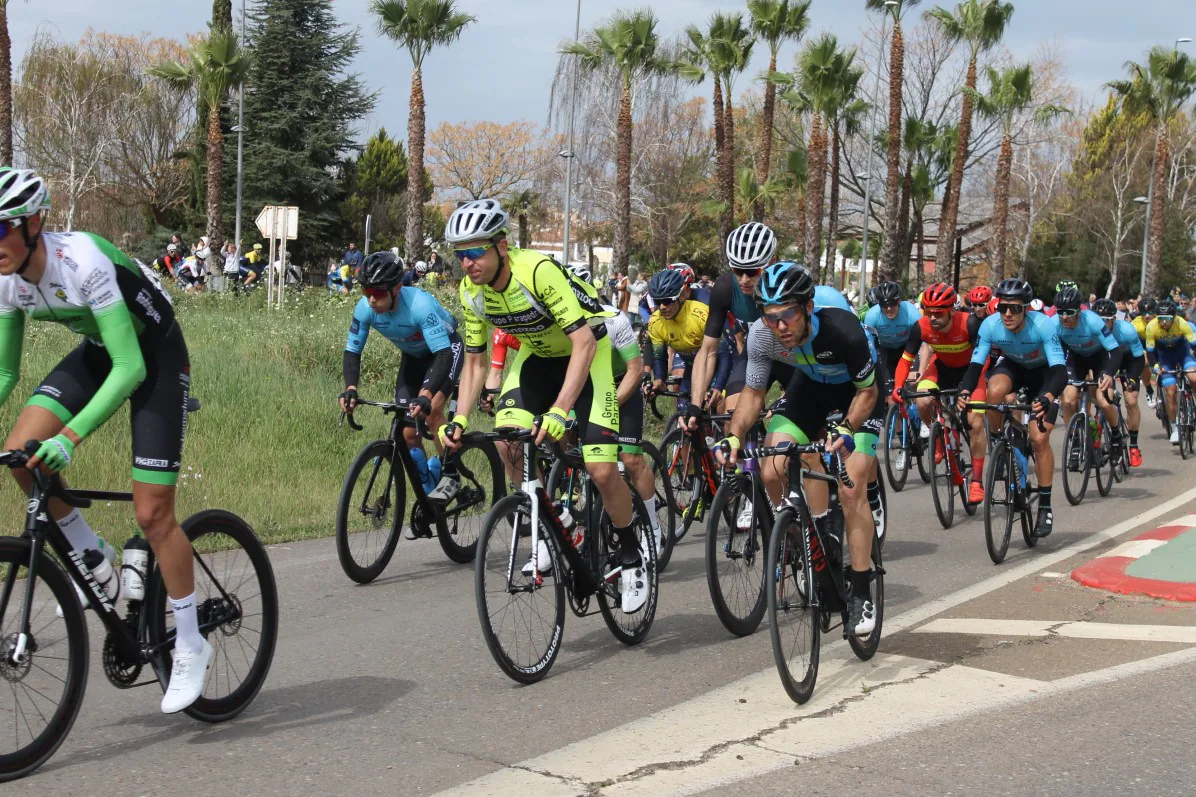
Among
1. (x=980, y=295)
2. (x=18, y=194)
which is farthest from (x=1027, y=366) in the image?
(x=18, y=194)

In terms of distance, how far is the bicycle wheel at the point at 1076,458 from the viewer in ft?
39.4

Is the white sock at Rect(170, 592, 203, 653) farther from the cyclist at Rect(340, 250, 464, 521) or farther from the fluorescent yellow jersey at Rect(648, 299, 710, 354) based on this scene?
the fluorescent yellow jersey at Rect(648, 299, 710, 354)

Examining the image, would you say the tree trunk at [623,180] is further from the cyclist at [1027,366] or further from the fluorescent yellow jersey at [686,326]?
the fluorescent yellow jersey at [686,326]

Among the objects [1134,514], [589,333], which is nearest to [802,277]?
[589,333]

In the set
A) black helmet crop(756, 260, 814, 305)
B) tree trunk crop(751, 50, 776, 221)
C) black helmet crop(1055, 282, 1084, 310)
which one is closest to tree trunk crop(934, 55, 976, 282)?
tree trunk crop(751, 50, 776, 221)

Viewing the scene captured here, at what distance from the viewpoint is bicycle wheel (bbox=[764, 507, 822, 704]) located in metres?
5.36

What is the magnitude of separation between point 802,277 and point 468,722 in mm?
2485

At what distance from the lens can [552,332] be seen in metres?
6.63

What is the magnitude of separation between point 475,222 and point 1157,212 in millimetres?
50812

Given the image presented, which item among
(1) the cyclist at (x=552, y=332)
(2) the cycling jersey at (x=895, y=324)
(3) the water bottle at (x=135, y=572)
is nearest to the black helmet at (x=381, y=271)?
(1) the cyclist at (x=552, y=332)

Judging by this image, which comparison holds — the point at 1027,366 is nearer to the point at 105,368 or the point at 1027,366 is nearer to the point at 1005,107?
the point at 105,368

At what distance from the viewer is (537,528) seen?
575 centimetres

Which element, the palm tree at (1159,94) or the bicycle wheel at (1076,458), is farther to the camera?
the palm tree at (1159,94)

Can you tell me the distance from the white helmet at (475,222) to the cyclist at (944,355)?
5267 mm
